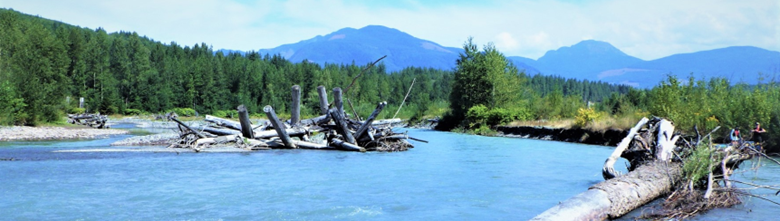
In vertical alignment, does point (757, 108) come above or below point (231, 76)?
below

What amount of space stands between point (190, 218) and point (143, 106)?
73.5 metres

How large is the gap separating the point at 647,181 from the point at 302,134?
13350 mm

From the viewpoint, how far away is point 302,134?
1923cm

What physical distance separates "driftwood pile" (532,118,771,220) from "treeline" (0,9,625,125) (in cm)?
2849

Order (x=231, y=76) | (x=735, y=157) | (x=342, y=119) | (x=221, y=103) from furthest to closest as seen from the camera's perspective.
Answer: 1. (x=231, y=76)
2. (x=221, y=103)
3. (x=342, y=119)
4. (x=735, y=157)

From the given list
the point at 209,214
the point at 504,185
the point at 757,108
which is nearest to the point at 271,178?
the point at 209,214

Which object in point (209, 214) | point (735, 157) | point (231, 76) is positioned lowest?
point (209, 214)

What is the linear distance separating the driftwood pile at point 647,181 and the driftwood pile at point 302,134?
9.35m

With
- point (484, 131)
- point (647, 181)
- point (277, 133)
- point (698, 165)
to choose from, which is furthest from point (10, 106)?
point (698, 165)

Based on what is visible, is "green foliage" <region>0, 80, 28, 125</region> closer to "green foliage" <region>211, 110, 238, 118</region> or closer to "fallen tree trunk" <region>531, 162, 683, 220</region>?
"fallen tree trunk" <region>531, 162, 683, 220</region>

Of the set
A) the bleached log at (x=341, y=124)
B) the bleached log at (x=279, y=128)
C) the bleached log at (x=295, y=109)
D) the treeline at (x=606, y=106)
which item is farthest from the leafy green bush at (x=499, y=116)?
the bleached log at (x=279, y=128)

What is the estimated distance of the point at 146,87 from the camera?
2945 inches

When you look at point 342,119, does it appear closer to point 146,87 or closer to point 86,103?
point 86,103

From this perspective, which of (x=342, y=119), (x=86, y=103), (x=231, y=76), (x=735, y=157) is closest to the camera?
(x=735, y=157)
